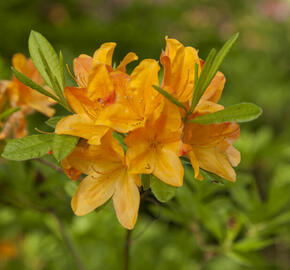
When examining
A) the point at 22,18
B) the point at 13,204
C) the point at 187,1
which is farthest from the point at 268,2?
the point at 13,204

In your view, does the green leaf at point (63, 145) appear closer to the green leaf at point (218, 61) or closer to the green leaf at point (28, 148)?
the green leaf at point (28, 148)

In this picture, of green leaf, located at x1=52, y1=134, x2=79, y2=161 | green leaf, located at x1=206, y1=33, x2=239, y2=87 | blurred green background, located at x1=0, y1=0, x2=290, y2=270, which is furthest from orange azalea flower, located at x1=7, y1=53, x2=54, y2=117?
green leaf, located at x1=206, y1=33, x2=239, y2=87

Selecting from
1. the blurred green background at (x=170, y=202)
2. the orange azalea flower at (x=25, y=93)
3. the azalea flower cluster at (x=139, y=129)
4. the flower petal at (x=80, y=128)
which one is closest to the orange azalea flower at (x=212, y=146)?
the azalea flower cluster at (x=139, y=129)

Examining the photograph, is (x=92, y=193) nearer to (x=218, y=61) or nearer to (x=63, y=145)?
(x=63, y=145)

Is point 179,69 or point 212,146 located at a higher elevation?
point 179,69

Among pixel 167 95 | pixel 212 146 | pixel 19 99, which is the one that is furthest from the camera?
pixel 19 99

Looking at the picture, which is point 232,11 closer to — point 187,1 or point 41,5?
point 187,1

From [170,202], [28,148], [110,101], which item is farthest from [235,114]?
[170,202]
